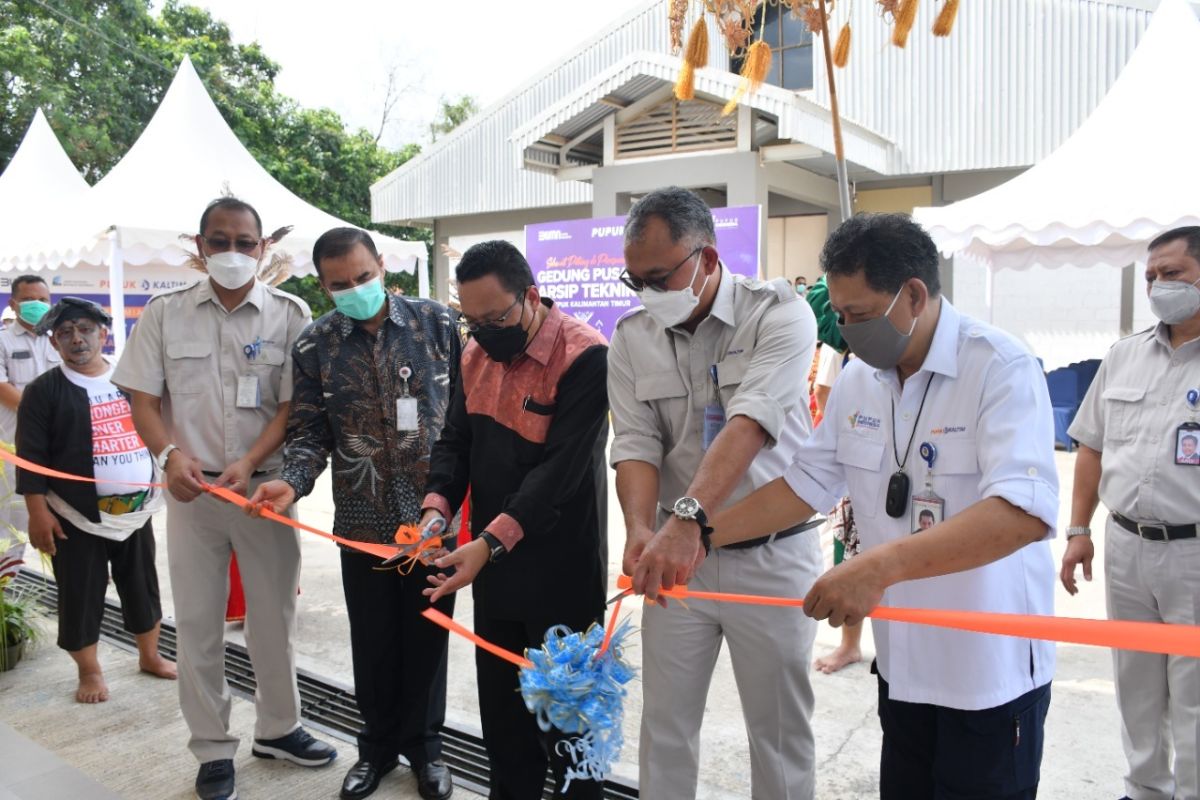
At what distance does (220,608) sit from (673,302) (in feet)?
7.46

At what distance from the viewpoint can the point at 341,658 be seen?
4.93 m

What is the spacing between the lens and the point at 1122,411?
3305mm

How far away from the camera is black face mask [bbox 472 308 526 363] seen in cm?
283

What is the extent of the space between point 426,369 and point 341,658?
2.28 meters

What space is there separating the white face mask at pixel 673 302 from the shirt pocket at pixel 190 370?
6.29 ft

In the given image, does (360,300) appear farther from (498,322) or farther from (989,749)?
(989,749)

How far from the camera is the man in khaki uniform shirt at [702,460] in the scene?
8.08 feet

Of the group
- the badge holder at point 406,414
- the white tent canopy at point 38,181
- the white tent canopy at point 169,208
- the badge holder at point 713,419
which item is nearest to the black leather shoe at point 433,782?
the badge holder at point 406,414

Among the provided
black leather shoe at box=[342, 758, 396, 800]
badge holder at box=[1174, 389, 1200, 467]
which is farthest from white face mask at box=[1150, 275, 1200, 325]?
black leather shoe at box=[342, 758, 396, 800]

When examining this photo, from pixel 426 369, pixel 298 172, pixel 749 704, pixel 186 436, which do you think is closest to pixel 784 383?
pixel 749 704

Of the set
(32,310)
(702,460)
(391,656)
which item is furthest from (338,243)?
(32,310)

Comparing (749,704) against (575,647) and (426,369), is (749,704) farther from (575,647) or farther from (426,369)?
(426,369)

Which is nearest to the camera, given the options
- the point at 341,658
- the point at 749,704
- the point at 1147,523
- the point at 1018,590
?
the point at 1018,590

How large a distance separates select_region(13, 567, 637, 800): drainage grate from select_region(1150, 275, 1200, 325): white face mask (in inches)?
101
